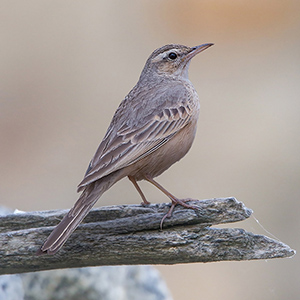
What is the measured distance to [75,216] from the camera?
16.2 feet

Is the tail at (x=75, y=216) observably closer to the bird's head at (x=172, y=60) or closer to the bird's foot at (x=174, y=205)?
the bird's foot at (x=174, y=205)

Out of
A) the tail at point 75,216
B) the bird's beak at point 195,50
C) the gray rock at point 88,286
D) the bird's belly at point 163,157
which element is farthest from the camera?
the bird's beak at point 195,50

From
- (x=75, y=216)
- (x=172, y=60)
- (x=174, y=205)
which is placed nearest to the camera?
(x=75, y=216)

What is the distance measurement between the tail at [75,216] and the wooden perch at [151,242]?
1.21 ft

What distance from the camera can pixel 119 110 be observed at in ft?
20.7

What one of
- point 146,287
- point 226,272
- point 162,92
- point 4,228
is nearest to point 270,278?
point 226,272

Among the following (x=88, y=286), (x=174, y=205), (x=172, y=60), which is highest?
(x=172, y=60)

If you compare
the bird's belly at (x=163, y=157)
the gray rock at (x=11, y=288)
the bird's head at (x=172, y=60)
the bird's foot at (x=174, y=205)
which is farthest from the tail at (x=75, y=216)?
the bird's head at (x=172, y=60)

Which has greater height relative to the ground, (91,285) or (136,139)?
(136,139)

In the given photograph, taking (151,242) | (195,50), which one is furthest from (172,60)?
(151,242)

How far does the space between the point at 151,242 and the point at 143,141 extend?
3.30 feet

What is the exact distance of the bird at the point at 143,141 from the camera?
522 centimetres

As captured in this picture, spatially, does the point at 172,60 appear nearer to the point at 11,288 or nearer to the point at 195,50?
the point at 195,50

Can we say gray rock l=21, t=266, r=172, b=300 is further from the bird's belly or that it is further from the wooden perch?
the bird's belly
